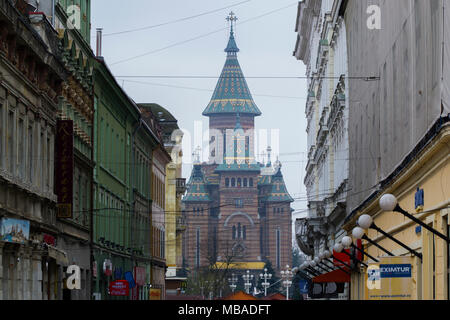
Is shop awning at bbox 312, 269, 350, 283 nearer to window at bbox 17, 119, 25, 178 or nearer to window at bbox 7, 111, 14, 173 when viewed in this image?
window at bbox 17, 119, 25, 178

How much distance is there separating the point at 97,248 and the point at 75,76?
8.51 m

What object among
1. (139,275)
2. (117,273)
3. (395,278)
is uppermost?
(395,278)

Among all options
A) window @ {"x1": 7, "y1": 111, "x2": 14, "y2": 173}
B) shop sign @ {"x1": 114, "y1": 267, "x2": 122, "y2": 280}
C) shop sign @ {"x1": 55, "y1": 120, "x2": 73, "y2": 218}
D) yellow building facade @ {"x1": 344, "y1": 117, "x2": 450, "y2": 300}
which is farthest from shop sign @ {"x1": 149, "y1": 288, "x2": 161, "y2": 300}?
yellow building facade @ {"x1": 344, "y1": 117, "x2": 450, "y2": 300}

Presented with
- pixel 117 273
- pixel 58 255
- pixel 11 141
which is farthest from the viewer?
pixel 117 273

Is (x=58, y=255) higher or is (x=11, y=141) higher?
(x=11, y=141)

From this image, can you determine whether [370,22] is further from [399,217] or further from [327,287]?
[327,287]

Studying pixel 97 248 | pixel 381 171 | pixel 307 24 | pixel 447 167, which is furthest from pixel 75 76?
pixel 307 24

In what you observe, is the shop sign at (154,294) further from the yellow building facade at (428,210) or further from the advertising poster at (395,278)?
the advertising poster at (395,278)

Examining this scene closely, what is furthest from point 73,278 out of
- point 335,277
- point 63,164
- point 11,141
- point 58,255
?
point 11,141

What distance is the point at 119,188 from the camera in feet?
174

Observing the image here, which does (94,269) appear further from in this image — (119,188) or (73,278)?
(119,188)

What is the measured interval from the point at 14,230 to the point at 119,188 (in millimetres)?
28363

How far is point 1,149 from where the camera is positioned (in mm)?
23953

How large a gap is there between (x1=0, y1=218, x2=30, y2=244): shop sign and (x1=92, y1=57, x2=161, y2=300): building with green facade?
1709 centimetres
